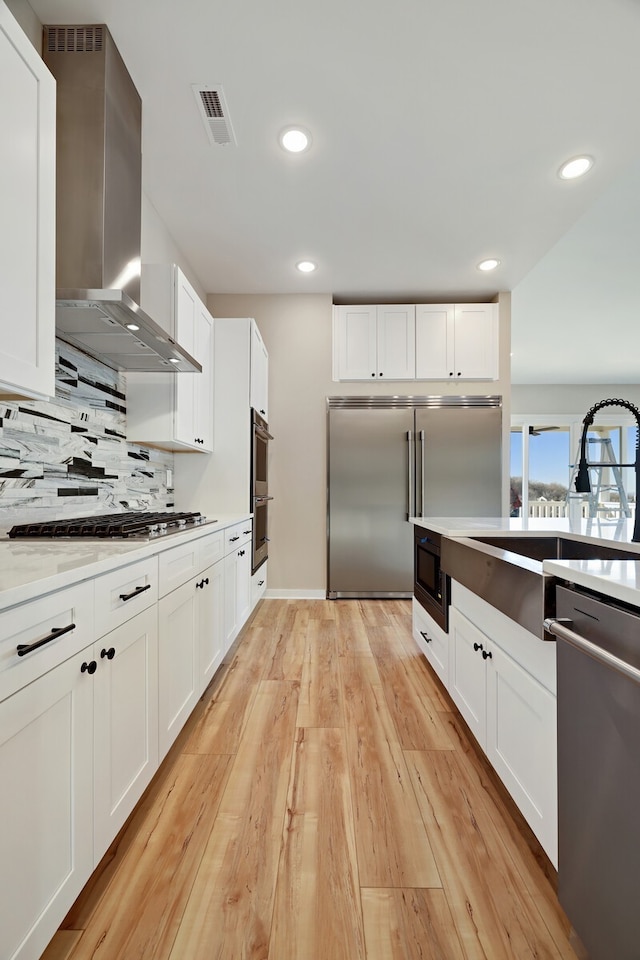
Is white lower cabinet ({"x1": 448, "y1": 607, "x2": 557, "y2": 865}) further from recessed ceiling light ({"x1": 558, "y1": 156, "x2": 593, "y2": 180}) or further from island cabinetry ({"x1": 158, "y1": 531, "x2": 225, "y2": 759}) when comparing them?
recessed ceiling light ({"x1": 558, "y1": 156, "x2": 593, "y2": 180})

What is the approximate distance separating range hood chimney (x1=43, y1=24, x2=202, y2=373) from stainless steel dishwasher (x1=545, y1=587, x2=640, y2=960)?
67.6 inches

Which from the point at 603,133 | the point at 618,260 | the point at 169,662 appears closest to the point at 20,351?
the point at 169,662

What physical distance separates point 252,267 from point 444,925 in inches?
159

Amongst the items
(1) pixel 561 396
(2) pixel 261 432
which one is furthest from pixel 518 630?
(1) pixel 561 396

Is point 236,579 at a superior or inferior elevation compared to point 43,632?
inferior

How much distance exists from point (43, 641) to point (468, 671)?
1543mm

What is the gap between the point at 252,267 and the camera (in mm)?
3928

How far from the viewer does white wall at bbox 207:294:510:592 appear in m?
4.42

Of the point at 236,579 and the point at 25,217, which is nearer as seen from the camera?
the point at 25,217

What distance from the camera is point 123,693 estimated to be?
1287mm

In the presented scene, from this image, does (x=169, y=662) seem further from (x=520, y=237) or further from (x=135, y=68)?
(x=520, y=237)

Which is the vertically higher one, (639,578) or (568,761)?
(639,578)

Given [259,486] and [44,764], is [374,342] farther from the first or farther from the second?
[44,764]

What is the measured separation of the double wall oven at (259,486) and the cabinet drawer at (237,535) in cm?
25
